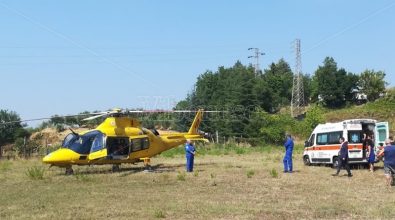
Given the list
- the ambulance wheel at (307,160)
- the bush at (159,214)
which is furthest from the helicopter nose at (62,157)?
the bush at (159,214)

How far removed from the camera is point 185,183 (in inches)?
738

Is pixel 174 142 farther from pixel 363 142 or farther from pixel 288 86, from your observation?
pixel 288 86

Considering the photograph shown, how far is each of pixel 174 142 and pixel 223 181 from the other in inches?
349

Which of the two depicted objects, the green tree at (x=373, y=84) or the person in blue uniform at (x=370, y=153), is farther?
the green tree at (x=373, y=84)

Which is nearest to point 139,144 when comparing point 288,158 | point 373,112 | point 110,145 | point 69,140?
point 110,145

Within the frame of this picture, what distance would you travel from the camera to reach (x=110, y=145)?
24172 mm

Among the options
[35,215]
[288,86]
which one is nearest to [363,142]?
[35,215]

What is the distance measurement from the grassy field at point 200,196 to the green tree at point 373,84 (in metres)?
64.9

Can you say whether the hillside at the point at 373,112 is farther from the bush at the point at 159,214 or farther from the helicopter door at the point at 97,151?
the bush at the point at 159,214

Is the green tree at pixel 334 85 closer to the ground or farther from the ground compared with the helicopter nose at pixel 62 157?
farther from the ground

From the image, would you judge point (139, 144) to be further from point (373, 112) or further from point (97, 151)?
point (373, 112)

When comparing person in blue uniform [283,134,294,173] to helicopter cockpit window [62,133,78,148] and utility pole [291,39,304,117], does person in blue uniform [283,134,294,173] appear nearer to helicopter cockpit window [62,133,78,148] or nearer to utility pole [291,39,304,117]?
helicopter cockpit window [62,133,78,148]

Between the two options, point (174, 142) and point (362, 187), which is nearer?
point (362, 187)

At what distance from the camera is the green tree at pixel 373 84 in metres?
83.6
